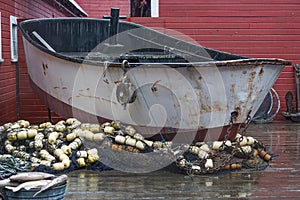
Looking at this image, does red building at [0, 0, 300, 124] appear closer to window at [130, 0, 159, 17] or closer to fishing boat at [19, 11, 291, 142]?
fishing boat at [19, 11, 291, 142]

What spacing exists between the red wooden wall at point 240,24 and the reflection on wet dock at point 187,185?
425cm

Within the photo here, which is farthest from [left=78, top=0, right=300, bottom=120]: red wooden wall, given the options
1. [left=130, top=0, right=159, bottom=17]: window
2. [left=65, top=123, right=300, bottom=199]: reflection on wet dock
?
[left=65, top=123, right=300, bottom=199]: reflection on wet dock

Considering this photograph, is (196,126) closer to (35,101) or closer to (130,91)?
(130,91)

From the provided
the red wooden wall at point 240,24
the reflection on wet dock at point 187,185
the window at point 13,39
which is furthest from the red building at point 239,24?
the reflection on wet dock at point 187,185

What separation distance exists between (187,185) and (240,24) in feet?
18.1

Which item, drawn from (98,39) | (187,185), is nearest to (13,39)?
(98,39)

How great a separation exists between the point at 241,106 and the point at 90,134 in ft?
5.52

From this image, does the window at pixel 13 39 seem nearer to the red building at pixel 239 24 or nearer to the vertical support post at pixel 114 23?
the red building at pixel 239 24

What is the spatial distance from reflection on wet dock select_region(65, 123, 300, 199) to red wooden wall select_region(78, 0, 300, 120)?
425 centimetres

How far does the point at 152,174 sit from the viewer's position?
536 centimetres

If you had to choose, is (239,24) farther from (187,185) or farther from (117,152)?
(187,185)

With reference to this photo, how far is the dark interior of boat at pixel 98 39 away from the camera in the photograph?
7957 mm

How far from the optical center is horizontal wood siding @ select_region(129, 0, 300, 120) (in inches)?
382

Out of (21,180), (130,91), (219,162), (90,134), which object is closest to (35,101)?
(90,134)
